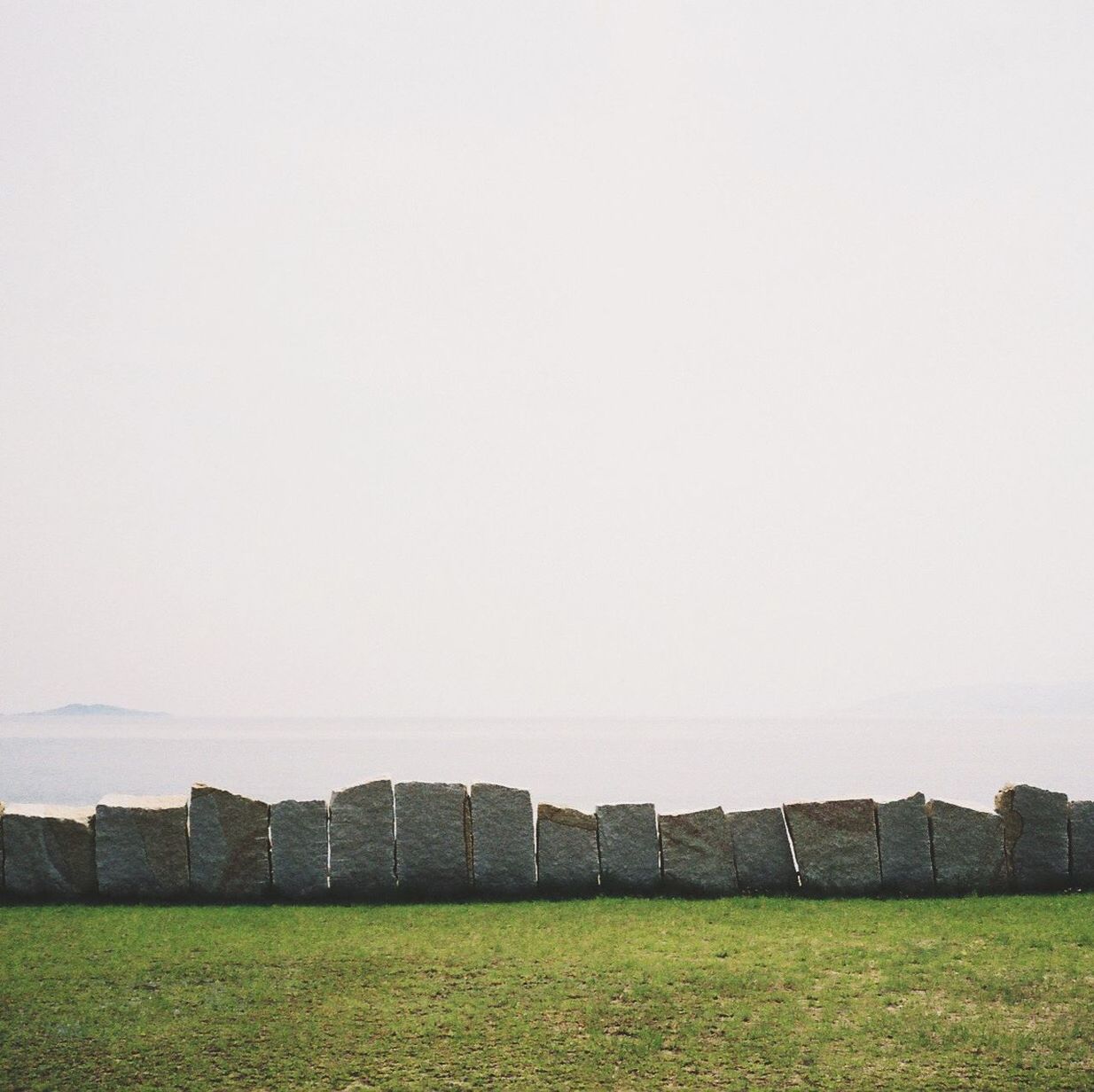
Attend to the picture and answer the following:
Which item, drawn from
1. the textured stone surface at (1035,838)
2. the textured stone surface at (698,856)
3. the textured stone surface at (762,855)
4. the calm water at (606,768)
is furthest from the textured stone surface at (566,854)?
the calm water at (606,768)

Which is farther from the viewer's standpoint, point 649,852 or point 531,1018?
point 649,852

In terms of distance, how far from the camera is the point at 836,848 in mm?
9438

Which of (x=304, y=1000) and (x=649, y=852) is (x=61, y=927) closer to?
(x=304, y=1000)

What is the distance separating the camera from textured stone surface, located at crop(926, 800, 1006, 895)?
941 cm

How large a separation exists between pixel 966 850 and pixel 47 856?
8.04 m

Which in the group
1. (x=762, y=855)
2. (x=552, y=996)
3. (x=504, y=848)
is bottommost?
(x=552, y=996)

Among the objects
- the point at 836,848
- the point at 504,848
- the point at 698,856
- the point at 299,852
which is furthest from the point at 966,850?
the point at 299,852

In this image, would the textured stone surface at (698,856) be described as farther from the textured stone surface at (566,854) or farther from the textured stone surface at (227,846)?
the textured stone surface at (227,846)

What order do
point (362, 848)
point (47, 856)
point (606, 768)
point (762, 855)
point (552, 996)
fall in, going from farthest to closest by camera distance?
1. point (606, 768)
2. point (762, 855)
3. point (362, 848)
4. point (47, 856)
5. point (552, 996)

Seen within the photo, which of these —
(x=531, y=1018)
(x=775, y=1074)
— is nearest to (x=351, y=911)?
(x=531, y=1018)

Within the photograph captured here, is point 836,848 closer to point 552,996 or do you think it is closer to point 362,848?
point 552,996

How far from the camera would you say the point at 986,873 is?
943 centimetres

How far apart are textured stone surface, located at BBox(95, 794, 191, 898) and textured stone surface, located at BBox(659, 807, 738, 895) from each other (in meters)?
4.19

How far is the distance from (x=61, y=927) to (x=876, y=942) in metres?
6.17
